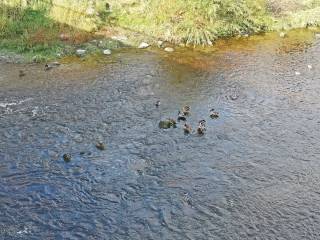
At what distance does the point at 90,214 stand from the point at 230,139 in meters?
7.21

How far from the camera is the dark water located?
15.1 metres

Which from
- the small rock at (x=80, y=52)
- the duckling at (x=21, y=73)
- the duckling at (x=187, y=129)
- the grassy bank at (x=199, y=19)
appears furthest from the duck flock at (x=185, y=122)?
the grassy bank at (x=199, y=19)

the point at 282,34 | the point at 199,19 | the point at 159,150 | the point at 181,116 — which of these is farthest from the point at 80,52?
the point at 282,34

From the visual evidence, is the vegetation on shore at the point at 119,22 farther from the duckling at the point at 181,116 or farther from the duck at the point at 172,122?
the duck at the point at 172,122

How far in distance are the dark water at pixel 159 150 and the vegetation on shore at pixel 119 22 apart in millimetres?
2302

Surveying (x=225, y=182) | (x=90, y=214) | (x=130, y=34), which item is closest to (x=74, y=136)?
(x=90, y=214)

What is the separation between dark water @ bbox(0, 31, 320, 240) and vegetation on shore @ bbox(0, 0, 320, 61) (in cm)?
230

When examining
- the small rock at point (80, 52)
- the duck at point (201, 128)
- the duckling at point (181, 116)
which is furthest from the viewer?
the small rock at point (80, 52)

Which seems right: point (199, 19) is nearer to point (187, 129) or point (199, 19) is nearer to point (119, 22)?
point (119, 22)

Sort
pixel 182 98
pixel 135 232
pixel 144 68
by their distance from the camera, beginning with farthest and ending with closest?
pixel 144 68
pixel 182 98
pixel 135 232

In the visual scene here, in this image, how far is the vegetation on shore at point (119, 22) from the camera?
28344 millimetres

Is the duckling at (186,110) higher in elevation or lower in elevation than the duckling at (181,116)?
higher

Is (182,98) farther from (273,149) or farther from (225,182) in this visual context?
(225,182)

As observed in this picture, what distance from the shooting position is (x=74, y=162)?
59.4ft
